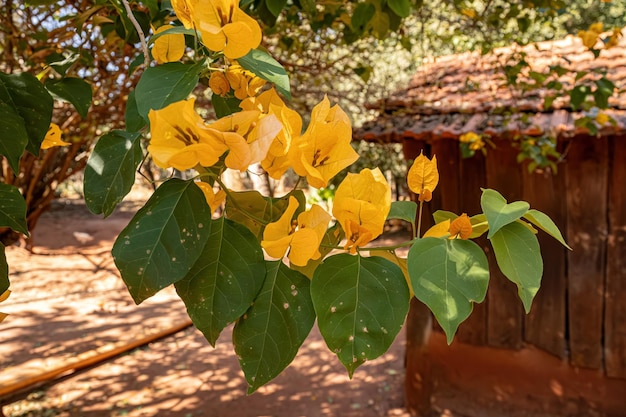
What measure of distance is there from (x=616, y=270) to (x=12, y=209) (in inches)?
159

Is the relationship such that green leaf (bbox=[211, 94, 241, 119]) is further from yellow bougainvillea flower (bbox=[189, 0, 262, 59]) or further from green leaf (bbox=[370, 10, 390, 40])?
green leaf (bbox=[370, 10, 390, 40])

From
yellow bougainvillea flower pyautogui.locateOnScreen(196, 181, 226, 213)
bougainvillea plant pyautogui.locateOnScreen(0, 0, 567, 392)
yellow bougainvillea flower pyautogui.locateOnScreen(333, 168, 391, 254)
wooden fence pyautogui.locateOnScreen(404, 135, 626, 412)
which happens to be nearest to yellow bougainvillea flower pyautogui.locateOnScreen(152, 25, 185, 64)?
bougainvillea plant pyautogui.locateOnScreen(0, 0, 567, 392)

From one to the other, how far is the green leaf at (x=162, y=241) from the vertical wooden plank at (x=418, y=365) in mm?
4177

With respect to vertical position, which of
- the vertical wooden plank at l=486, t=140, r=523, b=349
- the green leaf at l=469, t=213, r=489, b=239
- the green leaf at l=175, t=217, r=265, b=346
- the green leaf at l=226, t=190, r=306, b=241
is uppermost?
the green leaf at l=226, t=190, r=306, b=241

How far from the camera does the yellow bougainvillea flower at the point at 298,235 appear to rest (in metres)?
0.44

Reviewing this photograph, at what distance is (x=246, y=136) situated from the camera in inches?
16.8

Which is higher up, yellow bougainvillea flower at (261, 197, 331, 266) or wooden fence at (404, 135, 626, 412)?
yellow bougainvillea flower at (261, 197, 331, 266)

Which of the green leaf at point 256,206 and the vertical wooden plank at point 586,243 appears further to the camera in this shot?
the vertical wooden plank at point 586,243

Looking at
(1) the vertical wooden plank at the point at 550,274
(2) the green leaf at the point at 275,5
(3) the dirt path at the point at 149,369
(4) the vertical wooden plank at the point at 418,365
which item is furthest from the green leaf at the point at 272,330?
(3) the dirt path at the point at 149,369

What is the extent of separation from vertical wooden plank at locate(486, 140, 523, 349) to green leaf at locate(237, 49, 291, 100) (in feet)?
11.7

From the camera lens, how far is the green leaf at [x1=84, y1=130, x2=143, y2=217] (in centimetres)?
50

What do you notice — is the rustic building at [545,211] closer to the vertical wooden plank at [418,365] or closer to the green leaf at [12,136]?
the vertical wooden plank at [418,365]

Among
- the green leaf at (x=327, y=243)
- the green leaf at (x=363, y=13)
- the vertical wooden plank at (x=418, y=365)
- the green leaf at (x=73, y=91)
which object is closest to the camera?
the green leaf at (x=327, y=243)

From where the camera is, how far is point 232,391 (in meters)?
4.79
